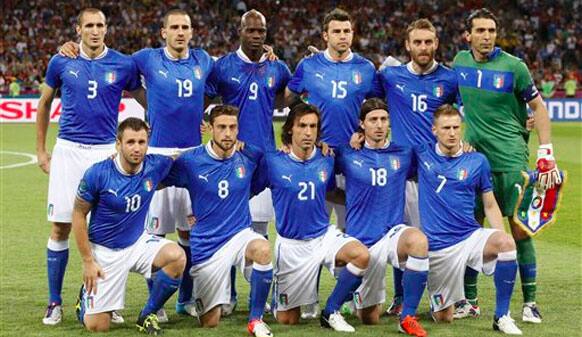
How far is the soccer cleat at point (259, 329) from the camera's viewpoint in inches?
268

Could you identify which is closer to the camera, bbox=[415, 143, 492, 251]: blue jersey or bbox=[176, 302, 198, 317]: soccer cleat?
bbox=[415, 143, 492, 251]: blue jersey

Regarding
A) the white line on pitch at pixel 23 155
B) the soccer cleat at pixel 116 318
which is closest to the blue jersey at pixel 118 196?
the soccer cleat at pixel 116 318

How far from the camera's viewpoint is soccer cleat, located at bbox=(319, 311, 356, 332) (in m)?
7.01

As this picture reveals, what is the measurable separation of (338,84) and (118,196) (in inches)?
73.9

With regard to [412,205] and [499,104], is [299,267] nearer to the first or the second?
[412,205]

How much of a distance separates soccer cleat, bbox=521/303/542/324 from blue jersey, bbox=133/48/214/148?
2678mm

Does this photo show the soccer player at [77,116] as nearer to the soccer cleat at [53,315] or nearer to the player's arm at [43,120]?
the player's arm at [43,120]

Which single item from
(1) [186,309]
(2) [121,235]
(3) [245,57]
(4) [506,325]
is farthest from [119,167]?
(4) [506,325]

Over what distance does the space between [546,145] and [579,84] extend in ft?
90.9

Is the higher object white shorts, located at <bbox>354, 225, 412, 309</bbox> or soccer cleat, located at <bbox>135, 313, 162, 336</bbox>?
white shorts, located at <bbox>354, 225, 412, 309</bbox>

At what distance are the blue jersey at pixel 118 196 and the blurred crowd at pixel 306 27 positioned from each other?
25.2 m

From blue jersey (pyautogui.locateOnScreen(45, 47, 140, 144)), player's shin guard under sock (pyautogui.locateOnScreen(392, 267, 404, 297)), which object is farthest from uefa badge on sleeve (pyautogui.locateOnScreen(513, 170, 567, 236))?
blue jersey (pyautogui.locateOnScreen(45, 47, 140, 144))

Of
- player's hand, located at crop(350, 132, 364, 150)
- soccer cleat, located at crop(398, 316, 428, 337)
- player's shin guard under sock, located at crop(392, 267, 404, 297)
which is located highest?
player's hand, located at crop(350, 132, 364, 150)

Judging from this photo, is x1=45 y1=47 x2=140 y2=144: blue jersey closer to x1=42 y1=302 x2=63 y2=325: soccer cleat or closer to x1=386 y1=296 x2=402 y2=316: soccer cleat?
x1=42 y1=302 x2=63 y2=325: soccer cleat
